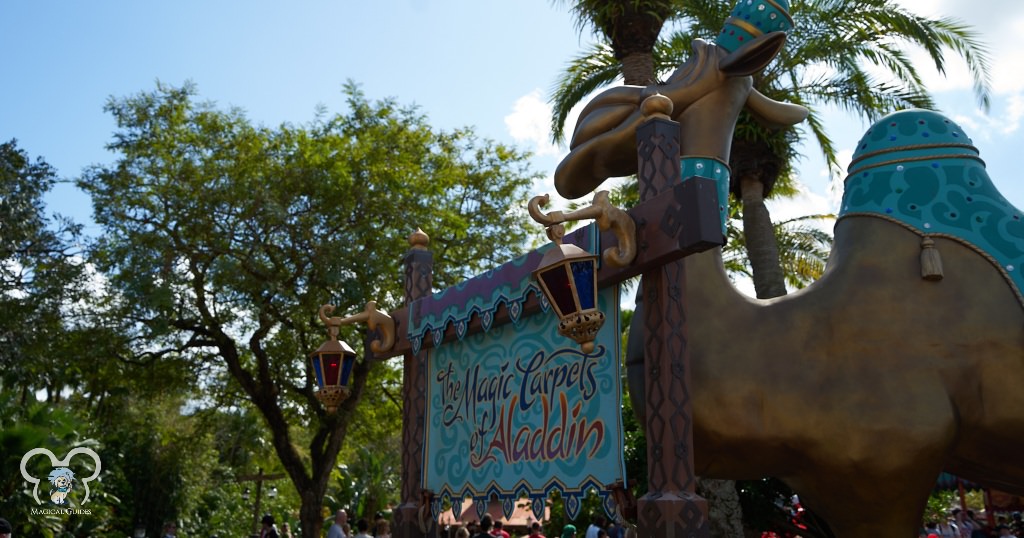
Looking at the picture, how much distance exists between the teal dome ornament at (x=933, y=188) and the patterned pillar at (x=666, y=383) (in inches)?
49.2

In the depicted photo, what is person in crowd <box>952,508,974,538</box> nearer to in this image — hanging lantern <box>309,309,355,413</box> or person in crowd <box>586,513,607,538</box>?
person in crowd <box>586,513,607,538</box>

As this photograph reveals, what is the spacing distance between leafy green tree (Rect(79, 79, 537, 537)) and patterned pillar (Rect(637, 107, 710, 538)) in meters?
10.2

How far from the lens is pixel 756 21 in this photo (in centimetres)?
545

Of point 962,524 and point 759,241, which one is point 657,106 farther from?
point 962,524

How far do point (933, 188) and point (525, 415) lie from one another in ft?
9.28

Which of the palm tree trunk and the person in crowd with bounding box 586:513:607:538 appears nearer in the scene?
the person in crowd with bounding box 586:513:607:538

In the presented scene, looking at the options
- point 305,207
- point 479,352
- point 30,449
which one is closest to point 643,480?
point 479,352

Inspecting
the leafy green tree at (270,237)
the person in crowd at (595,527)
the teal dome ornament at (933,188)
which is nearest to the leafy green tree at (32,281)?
the leafy green tree at (270,237)

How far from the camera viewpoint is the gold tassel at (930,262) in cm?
486

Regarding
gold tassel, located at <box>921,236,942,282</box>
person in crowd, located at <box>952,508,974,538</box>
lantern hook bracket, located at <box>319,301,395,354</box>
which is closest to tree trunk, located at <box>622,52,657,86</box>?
lantern hook bracket, located at <box>319,301,395,354</box>

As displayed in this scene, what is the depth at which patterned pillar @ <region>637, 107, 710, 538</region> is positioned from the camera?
4.40 m

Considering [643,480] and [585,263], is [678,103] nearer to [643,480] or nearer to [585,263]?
[585,263]

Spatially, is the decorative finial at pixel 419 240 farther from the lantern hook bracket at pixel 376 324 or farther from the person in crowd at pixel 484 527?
the person in crowd at pixel 484 527

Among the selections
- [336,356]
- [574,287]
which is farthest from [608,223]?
[336,356]
